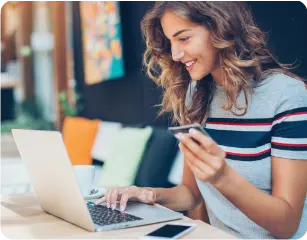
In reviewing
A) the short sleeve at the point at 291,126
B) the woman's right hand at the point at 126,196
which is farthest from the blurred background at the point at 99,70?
the woman's right hand at the point at 126,196

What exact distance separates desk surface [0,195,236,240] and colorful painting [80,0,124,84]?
2736mm

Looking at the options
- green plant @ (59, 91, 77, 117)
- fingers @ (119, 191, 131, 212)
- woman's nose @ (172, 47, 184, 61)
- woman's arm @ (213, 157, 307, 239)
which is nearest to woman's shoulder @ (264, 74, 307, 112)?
woman's arm @ (213, 157, 307, 239)

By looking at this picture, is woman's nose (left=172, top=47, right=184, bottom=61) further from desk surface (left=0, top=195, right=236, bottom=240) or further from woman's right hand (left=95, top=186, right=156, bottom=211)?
desk surface (left=0, top=195, right=236, bottom=240)

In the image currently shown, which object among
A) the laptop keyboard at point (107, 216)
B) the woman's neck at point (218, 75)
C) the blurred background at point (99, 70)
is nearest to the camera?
the laptop keyboard at point (107, 216)

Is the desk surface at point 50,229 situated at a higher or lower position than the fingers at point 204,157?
lower

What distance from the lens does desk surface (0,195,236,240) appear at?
1.09 meters

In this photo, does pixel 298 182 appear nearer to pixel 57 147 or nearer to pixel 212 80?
pixel 212 80

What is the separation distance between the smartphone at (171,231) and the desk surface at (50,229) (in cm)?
1

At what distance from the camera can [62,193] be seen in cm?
119

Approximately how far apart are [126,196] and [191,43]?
50 centimetres

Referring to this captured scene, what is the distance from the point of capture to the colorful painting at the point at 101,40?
4039 mm

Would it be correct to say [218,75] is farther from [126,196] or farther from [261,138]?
[126,196]

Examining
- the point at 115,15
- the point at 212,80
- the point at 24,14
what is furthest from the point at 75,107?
the point at 212,80

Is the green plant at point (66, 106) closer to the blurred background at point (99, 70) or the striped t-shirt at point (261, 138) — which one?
the blurred background at point (99, 70)
